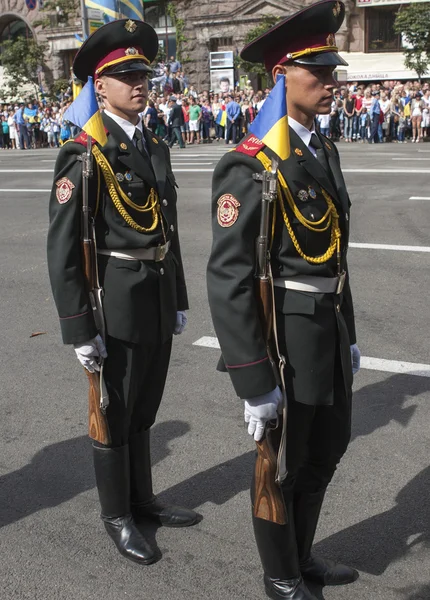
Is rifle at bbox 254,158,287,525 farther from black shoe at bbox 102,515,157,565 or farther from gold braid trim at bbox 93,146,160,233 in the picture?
gold braid trim at bbox 93,146,160,233

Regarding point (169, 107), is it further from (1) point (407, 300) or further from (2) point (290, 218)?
(2) point (290, 218)

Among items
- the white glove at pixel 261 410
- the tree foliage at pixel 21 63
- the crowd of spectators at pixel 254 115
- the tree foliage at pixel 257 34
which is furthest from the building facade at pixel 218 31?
the white glove at pixel 261 410

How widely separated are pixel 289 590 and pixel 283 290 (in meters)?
1.17

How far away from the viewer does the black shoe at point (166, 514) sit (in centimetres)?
355

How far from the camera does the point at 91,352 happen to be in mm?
3170

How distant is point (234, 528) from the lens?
11.6 ft

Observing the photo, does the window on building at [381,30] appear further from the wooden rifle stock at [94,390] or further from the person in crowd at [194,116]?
the wooden rifle stock at [94,390]

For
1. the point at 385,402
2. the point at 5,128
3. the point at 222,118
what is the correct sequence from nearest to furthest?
the point at 385,402 → the point at 222,118 → the point at 5,128

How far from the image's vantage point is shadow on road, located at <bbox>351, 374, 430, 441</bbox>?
14.9 feet

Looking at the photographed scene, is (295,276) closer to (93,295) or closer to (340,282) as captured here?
(340,282)

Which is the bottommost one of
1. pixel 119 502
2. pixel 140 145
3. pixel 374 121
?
pixel 119 502

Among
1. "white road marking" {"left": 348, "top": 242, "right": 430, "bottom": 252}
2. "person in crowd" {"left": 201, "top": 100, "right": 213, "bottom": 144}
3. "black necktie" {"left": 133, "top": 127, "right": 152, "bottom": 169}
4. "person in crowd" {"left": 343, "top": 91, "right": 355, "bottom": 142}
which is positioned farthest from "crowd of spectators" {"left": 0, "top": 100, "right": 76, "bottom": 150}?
"black necktie" {"left": 133, "top": 127, "right": 152, "bottom": 169}

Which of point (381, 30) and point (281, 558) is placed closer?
point (281, 558)

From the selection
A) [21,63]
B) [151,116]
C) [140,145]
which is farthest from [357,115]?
[21,63]
